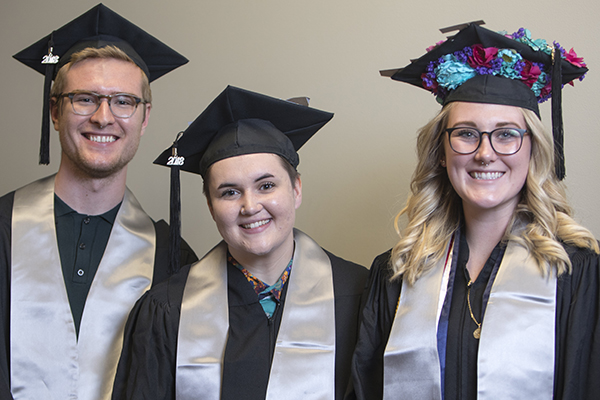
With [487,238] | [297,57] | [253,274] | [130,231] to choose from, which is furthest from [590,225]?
[130,231]

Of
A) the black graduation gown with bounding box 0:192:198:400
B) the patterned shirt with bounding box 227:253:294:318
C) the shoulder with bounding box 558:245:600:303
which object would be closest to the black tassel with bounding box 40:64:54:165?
the black graduation gown with bounding box 0:192:198:400

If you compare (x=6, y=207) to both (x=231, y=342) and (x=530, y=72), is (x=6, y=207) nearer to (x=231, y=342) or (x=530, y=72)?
(x=231, y=342)

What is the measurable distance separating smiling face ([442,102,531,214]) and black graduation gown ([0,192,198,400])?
54.4 inches

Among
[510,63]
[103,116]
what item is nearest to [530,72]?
[510,63]

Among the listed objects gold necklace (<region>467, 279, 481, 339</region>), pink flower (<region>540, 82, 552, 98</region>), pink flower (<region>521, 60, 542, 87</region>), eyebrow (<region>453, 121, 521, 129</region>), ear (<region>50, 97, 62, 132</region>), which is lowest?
gold necklace (<region>467, 279, 481, 339</region>)

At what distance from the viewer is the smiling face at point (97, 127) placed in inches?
98.5

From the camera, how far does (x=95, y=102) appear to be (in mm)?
2535

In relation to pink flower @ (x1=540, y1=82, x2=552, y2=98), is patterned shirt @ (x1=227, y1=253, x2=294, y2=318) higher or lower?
lower

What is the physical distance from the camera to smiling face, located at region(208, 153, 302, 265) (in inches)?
85.6

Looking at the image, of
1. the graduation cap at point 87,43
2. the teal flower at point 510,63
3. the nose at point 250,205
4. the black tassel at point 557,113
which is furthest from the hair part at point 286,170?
the black tassel at point 557,113

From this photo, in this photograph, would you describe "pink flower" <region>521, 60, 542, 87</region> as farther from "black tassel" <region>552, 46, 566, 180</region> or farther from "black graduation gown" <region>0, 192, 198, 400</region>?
"black graduation gown" <region>0, 192, 198, 400</region>

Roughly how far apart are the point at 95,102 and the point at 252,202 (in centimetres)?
92

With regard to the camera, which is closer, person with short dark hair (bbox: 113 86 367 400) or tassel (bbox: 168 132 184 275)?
person with short dark hair (bbox: 113 86 367 400)

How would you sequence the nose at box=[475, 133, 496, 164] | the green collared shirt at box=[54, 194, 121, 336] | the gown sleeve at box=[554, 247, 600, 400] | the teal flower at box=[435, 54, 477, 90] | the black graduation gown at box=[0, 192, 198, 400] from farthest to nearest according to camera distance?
the green collared shirt at box=[54, 194, 121, 336], the black graduation gown at box=[0, 192, 198, 400], the teal flower at box=[435, 54, 477, 90], the nose at box=[475, 133, 496, 164], the gown sleeve at box=[554, 247, 600, 400]
